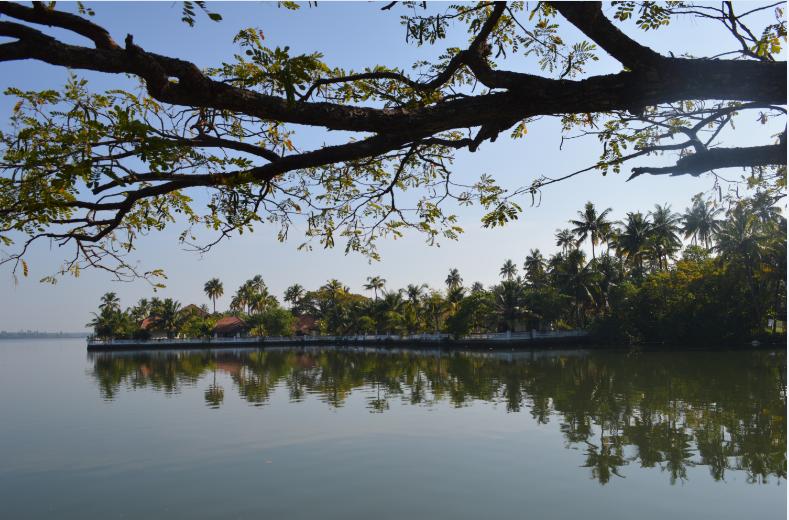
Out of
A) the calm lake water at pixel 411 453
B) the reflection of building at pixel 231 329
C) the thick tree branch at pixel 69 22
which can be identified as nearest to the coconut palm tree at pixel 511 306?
the calm lake water at pixel 411 453

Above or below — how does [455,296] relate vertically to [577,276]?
below

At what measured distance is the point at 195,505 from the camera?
6.43 metres

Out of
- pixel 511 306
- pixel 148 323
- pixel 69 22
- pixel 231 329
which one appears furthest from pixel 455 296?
pixel 148 323

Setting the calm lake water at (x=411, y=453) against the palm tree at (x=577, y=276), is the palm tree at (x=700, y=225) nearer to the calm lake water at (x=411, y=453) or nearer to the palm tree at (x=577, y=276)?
the palm tree at (x=577, y=276)

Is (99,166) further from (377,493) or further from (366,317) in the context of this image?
(366,317)

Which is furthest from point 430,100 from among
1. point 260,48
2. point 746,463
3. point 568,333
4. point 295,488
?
point 568,333

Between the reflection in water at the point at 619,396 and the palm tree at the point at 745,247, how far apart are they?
32.4ft

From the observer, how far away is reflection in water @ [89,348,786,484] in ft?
26.2

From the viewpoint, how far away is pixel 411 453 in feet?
27.7

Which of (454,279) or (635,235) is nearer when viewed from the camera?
(635,235)

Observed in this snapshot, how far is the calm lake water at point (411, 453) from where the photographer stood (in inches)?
246

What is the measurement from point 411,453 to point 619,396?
8.25 meters

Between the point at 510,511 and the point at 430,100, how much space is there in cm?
495

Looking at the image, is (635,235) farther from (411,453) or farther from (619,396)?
(411,453)
